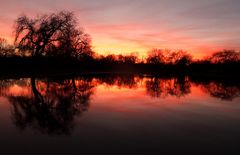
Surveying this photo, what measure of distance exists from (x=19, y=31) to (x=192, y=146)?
Answer: 37.3m

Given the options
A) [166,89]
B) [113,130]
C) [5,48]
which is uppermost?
[5,48]

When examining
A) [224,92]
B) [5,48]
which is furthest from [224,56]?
[224,92]

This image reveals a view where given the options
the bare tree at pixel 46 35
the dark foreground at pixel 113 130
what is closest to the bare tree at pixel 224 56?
the bare tree at pixel 46 35

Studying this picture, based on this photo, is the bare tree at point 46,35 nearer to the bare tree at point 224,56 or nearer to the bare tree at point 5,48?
the bare tree at point 5,48

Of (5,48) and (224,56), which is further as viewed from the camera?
(224,56)

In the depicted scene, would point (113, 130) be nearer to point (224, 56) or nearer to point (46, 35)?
point (46, 35)

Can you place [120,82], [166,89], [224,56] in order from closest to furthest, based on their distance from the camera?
[166,89]
[120,82]
[224,56]

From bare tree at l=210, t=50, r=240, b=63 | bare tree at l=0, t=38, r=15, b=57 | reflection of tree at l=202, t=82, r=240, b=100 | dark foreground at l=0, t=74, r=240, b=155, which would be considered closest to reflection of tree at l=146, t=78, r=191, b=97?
reflection of tree at l=202, t=82, r=240, b=100

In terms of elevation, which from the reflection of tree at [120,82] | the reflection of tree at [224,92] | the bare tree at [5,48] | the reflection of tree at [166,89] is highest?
the bare tree at [5,48]

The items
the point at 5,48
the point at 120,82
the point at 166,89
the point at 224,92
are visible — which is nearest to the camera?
the point at 224,92

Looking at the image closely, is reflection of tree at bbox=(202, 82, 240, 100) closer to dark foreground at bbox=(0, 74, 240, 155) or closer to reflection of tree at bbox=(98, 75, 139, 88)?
dark foreground at bbox=(0, 74, 240, 155)

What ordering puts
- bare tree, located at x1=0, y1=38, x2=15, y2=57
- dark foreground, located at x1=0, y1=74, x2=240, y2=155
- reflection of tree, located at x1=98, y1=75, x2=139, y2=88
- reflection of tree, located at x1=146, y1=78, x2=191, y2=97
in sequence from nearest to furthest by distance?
dark foreground, located at x1=0, y1=74, x2=240, y2=155, reflection of tree, located at x1=146, y1=78, x2=191, y2=97, reflection of tree, located at x1=98, y1=75, x2=139, y2=88, bare tree, located at x1=0, y1=38, x2=15, y2=57

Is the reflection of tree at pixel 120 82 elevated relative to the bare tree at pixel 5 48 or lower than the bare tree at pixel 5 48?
lower

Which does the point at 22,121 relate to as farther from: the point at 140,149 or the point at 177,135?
the point at 177,135
